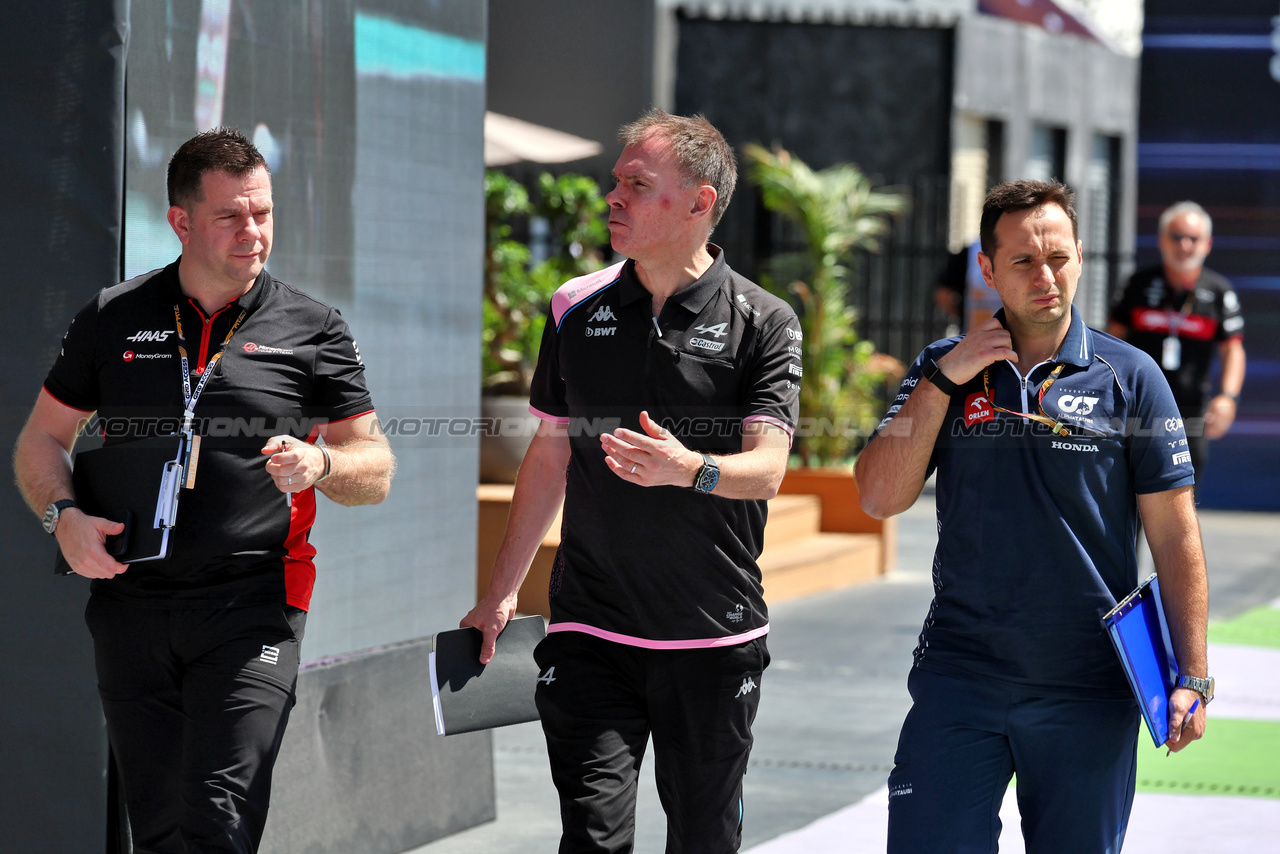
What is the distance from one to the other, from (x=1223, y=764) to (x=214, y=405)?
15.3ft

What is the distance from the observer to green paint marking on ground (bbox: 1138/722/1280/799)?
6.09m

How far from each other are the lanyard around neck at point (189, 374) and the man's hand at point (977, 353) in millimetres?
1646

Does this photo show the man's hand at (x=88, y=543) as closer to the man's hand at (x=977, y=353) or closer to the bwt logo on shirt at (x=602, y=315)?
the bwt logo on shirt at (x=602, y=315)

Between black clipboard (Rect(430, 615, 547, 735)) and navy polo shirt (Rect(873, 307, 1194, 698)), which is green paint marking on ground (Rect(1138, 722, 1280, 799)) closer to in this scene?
navy polo shirt (Rect(873, 307, 1194, 698))

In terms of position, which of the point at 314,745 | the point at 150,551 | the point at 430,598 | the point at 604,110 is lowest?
the point at 314,745

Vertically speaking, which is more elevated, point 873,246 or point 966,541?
point 873,246

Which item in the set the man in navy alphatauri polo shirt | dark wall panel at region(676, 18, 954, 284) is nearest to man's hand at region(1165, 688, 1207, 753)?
the man in navy alphatauri polo shirt

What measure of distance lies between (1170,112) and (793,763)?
39.1 ft

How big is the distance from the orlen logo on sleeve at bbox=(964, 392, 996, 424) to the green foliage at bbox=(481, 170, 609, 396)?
7.06m

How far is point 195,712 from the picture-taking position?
11.5ft

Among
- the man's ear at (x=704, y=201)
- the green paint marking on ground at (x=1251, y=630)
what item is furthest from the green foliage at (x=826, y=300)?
the man's ear at (x=704, y=201)

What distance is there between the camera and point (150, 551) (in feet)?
11.5

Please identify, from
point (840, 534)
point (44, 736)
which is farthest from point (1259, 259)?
point (44, 736)

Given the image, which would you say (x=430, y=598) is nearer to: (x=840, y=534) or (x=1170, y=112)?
(x=840, y=534)
